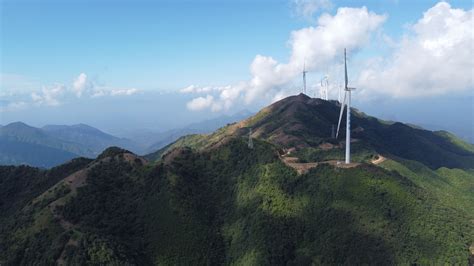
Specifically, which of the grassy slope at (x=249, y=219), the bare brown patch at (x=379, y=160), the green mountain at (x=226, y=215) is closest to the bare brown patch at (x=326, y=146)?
the bare brown patch at (x=379, y=160)

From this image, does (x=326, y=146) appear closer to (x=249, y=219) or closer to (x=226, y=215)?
(x=226, y=215)

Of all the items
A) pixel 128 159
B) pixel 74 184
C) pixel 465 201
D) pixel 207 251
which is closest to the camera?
pixel 207 251

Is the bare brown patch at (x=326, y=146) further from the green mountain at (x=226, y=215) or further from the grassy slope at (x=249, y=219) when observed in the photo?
the grassy slope at (x=249, y=219)

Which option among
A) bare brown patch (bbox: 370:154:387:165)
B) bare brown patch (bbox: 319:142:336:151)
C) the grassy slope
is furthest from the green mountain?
bare brown patch (bbox: 319:142:336:151)

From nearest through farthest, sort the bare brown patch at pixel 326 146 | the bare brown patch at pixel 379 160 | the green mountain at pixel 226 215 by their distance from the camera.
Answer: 1. the green mountain at pixel 226 215
2. the bare brown patch at pixel 379 160
3. the bare brown patch at pixel 326 146

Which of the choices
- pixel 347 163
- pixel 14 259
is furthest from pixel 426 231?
pixel 14 259

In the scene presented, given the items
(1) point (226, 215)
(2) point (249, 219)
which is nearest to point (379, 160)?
(2) point (249, 219)

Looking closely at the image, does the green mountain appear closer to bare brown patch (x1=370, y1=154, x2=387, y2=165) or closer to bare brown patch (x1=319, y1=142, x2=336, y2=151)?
bare brown patch (x1=370, y1=154, x2=387, y2=165)

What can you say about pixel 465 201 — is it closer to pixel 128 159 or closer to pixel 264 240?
pixel 264 240
